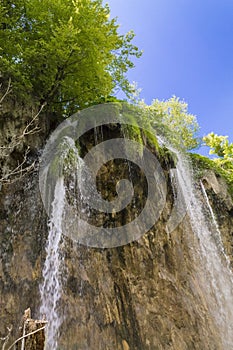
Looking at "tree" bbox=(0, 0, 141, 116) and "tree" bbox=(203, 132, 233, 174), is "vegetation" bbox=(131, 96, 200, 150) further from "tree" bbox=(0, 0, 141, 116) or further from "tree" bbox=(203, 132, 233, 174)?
"tree" bbox=(0, 0, 141, 116)

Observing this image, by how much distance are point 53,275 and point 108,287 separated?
1.39 meters

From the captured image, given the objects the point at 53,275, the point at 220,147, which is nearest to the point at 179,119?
the point at 220,147

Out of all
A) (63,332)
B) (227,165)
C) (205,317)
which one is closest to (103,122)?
(63,332)

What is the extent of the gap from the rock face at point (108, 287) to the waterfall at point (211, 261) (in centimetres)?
39

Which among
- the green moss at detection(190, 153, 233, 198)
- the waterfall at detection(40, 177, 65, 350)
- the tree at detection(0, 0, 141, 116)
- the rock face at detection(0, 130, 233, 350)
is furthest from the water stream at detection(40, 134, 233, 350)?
the tree at detection(0, 0, 141, 116)

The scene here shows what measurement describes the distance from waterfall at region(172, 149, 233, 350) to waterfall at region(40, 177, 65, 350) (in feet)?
13.4

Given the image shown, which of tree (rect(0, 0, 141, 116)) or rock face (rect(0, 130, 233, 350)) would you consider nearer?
rock face (rect(0, 130, 233, 350))

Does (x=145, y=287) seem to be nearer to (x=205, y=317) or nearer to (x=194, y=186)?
(x=205, y=317)

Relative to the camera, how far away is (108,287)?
709 centimetres

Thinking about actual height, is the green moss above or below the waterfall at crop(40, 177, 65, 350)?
above

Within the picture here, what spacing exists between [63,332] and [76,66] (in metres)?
6.01

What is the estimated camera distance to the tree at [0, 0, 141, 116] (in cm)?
699

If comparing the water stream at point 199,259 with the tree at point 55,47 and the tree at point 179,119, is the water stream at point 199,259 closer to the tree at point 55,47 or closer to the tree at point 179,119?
the tree at point 55,47

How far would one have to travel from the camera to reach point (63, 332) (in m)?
6.18
